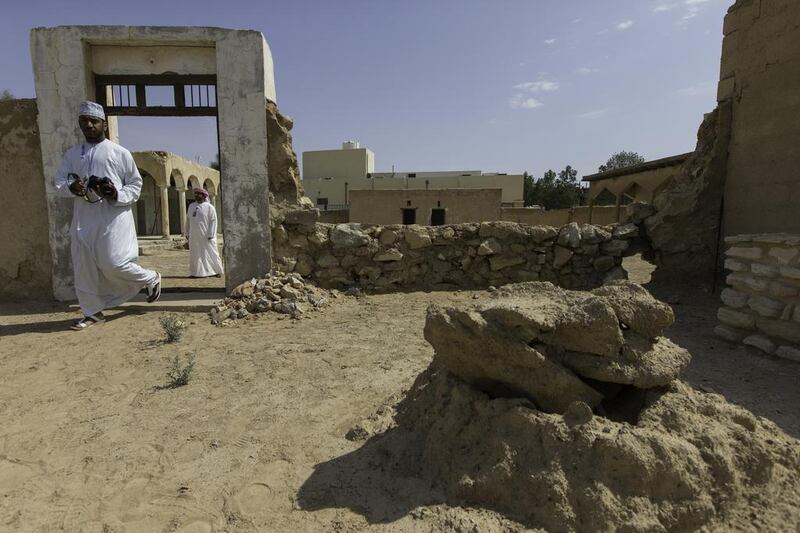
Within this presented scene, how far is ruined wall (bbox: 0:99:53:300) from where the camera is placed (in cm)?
511

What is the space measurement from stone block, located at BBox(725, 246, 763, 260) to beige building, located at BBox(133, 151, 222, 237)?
13019mm

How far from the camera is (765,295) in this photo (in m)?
3.33

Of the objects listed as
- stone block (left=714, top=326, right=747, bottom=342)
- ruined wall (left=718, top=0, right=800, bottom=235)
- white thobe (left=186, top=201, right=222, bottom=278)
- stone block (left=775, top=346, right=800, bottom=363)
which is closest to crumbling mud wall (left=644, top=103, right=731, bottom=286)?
ruined wall (left=718, top=0, right=800, bottom=235)

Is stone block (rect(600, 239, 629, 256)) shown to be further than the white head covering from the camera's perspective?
Yes

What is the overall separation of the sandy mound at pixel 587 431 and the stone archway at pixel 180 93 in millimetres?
3894

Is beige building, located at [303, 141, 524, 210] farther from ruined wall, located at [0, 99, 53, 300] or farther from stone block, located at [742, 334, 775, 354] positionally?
stone block, located at [742, 334, 775, 354]

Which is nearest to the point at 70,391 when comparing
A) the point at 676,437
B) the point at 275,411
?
the point at 275,411

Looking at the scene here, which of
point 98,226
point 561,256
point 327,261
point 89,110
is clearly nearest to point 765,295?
point 561,256

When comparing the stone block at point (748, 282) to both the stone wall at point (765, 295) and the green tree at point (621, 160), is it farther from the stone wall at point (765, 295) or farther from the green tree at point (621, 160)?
the green tree at point (621, 160)

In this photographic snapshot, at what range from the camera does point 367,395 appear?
271cm

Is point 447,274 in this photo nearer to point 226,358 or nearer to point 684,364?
point 226,358

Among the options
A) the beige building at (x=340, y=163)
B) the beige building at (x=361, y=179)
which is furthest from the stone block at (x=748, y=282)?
the beige building at (x=340, y=163)

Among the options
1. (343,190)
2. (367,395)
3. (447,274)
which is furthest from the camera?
(343,190)

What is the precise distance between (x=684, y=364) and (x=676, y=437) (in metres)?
0.37
